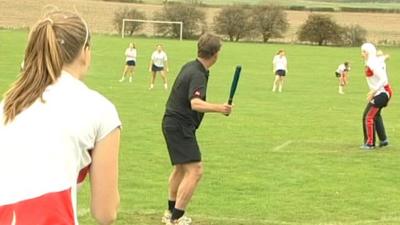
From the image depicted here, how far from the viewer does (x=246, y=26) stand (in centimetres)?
8512

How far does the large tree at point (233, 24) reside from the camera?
85.1 meters

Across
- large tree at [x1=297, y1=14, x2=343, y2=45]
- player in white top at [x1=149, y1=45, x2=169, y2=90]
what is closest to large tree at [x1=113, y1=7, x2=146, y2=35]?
large tree at [x1=297, y1=14, x2=343, y2=45]

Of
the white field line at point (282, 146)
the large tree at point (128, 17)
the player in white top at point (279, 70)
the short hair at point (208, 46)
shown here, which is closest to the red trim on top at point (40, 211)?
the short hair at point (208, 46)

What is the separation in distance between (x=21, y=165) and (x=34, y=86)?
11.4 inches

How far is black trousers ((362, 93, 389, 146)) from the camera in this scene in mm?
15031

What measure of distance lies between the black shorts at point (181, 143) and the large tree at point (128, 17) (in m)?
74.3

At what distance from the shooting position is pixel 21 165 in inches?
116

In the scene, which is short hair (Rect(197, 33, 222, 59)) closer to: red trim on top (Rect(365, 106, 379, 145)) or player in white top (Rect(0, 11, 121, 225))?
player in white top (Rect(0, 11, 121, 225))

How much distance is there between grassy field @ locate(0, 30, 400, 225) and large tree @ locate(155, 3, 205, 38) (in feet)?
168

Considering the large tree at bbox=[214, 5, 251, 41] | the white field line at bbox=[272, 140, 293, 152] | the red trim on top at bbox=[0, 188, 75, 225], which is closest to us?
the red trim on top at bbox=[0, 188, 75, 225]

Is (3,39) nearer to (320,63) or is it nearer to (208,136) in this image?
(320,63)

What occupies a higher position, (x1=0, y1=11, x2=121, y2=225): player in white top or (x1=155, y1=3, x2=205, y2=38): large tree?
(x1=155, y1=3, x2=205, y2=38): large tree

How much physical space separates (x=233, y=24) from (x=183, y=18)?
528 cm

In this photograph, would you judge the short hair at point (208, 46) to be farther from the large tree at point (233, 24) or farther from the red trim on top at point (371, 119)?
the large tree at point (233, 24)
